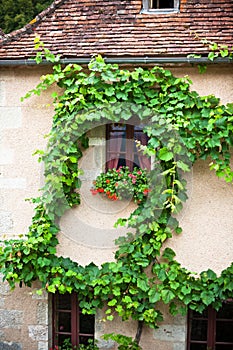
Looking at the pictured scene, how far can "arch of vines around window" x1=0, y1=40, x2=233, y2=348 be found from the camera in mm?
4645

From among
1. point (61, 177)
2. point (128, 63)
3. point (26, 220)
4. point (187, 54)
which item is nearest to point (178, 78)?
point (187, 54)

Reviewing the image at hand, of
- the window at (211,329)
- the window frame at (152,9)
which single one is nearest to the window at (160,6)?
the window frame at (152,9)

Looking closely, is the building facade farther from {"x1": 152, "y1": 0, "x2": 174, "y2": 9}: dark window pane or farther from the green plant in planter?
the green plant in planter

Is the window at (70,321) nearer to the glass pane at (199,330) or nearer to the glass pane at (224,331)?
the glass pane at (199,330)

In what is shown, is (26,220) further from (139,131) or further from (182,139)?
(182,139)

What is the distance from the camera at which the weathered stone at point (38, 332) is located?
5285mm

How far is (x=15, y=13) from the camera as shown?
7969 mm

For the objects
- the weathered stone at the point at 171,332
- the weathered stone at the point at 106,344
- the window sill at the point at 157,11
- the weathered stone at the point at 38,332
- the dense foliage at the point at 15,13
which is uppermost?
the dense foliage at the point at 15,13

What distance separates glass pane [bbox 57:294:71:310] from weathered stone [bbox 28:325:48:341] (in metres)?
0.32

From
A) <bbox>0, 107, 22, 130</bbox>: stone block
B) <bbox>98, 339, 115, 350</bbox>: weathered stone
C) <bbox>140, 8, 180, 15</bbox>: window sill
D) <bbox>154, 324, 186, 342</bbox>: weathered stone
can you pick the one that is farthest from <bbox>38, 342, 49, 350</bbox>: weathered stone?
<bbox>140, 8, 180, 15</bbox>: window sill

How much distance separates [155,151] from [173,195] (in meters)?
0.54

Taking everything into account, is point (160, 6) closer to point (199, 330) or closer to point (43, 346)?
point (199, 330)

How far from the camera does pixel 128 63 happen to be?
4727 millimetres

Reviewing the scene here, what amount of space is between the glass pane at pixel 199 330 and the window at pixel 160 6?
12.6ft
